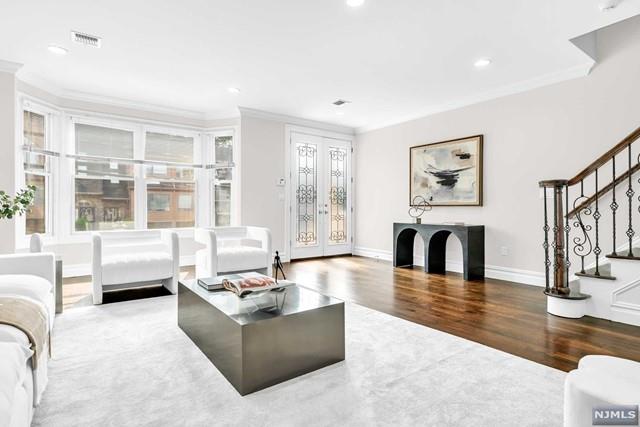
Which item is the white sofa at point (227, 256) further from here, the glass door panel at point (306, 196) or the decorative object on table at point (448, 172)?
the decorative object on table at point (448, 172)

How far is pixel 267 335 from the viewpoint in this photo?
1925 mm

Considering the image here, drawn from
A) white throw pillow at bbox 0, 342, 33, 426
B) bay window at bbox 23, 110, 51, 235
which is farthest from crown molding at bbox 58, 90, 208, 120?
white throw pillow at bbox 0, 342, 33, 426

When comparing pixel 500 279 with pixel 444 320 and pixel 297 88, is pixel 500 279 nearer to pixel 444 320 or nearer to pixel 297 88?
pixel 444 320

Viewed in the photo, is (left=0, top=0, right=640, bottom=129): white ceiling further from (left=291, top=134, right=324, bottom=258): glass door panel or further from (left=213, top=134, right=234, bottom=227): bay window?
(left=291, top=134, right=324, bottom=258): glass door panel

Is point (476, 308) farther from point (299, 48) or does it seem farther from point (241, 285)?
point (299, 48)

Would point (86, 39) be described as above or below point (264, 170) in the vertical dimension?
above

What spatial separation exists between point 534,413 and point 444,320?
4.54ft

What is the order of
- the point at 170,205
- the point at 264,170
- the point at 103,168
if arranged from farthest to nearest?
the point at 264,170
the point at 170,205
the point at 103,168

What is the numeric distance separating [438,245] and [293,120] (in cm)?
331

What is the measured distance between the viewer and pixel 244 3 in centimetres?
279

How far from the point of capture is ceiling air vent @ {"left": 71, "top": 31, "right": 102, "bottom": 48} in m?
3.28

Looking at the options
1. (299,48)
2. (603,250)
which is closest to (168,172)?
(299,48)

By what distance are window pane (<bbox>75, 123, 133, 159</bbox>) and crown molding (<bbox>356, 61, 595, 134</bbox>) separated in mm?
4536

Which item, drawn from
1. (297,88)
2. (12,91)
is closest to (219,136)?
(297,88)
